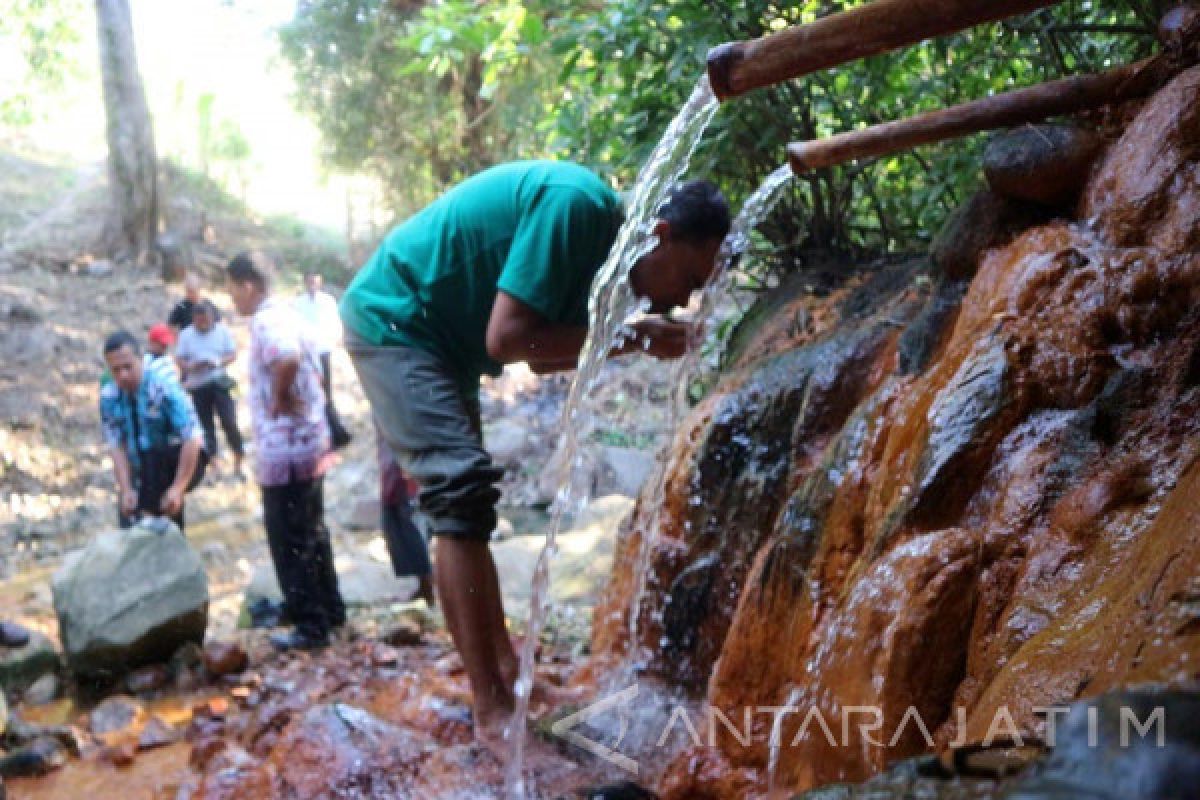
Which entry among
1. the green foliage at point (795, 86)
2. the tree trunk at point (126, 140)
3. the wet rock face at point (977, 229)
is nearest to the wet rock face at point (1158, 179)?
the wet rock face at point (977, 229)

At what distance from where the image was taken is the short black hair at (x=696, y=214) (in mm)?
2715

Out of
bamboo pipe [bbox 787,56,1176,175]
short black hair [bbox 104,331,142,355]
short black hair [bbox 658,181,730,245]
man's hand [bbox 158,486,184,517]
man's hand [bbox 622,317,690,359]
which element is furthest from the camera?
man's hand [bbox 158,486,184,517]

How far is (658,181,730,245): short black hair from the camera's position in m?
2.71

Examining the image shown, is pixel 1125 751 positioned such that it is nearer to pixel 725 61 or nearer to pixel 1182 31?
pixel 725 61

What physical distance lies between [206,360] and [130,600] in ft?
12.6

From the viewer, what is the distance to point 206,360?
296 inches

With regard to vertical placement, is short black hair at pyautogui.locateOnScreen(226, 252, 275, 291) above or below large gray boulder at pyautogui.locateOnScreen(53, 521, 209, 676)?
above

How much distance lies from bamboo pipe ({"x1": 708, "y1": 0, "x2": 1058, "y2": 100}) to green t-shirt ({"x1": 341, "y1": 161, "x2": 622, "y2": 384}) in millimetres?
752

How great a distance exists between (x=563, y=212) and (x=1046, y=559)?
151 centimetres

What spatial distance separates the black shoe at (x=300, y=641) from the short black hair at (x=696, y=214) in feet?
8.58

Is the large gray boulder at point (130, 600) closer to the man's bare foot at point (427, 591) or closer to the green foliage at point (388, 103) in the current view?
the man's bare foot at point (427, 591)

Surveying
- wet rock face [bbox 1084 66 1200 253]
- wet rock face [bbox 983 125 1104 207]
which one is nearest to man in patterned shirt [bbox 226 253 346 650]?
wet rock face [bbox 983 125 1104 207]

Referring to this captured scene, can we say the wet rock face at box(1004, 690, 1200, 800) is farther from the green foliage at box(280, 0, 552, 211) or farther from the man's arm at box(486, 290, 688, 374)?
the green foliage at box(280, 0, 552, 211)

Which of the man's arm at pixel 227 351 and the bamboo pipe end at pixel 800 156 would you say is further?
the man's arm at pixel 227 351
